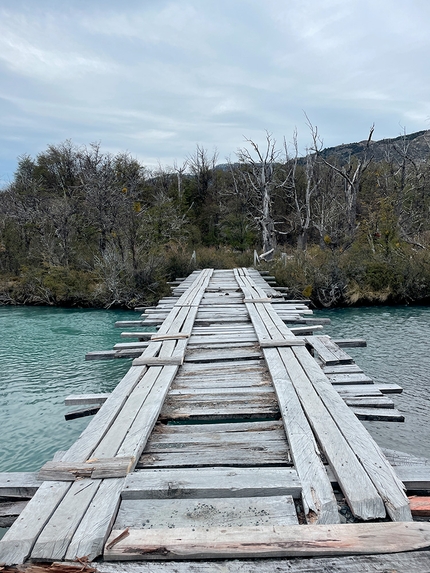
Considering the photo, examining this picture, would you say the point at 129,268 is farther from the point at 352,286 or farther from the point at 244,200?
the point at 244,200

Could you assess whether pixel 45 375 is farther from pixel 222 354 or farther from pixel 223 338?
pixel 222 354

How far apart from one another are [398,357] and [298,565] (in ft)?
27.5

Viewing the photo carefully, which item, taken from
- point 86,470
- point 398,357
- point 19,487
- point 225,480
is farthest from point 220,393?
point 398,357

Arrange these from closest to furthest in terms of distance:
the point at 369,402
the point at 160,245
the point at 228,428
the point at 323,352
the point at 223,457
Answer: the point at 223,457, the point at 228,428, the point at 369,402, the point at 323,352, the point at 160,245

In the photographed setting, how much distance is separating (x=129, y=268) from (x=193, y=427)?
14.4m

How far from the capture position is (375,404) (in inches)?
129

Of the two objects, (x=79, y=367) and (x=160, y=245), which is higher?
(x=160, y=245)

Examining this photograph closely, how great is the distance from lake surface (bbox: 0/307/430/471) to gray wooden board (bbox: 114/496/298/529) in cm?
382

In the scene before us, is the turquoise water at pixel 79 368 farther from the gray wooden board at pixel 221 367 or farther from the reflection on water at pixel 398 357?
the gray wooden board at pixel 221 367

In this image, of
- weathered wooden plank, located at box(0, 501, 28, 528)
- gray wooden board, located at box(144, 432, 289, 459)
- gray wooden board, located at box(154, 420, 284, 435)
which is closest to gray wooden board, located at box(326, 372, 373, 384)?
gray wooden board, located at box(154, 420, 284, 435)

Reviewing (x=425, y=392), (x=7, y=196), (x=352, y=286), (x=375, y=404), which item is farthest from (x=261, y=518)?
(x=7, y=196)

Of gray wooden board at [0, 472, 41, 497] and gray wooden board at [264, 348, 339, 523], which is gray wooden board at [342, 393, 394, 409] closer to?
gray wooden board at [264, 348, 339, 523]

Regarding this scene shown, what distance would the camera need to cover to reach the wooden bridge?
1.70 m

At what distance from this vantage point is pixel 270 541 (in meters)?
1.71
